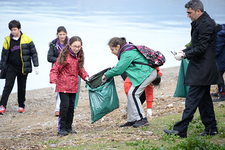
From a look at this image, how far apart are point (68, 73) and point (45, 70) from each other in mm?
9434

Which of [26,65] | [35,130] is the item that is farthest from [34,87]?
[35,130]

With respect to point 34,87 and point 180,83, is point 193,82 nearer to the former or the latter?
point 180,83

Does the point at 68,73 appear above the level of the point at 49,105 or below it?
above

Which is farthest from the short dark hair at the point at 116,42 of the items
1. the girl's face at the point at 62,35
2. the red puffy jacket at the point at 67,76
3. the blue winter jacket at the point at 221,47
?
the blue winter jacket at the point at 221,47

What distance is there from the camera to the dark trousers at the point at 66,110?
4.73m

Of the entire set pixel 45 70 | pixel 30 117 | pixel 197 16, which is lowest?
pixel 30 117

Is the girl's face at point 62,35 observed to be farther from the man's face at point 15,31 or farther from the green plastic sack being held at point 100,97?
the green plastic sack being held at point 100,97

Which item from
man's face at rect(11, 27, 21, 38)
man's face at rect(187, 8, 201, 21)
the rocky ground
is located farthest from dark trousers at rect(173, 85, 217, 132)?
man's face at rect(11, 27, 21, 38)

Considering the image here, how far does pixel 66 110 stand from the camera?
475 cm

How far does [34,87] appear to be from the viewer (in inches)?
445

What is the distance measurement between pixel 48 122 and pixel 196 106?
11.3 ft

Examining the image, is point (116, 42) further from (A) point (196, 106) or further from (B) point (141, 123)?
(A) point (196, 106)

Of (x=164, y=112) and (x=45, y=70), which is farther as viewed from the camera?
(x=45, y=70)

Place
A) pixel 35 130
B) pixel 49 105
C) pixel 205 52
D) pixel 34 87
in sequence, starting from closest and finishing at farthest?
pixel 205 52 → pixel 35 130 → pixel 49 105 → pixel 34 87
